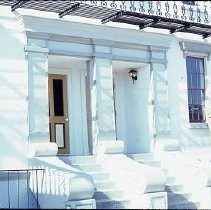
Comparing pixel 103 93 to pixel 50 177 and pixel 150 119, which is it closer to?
pixel 150 119

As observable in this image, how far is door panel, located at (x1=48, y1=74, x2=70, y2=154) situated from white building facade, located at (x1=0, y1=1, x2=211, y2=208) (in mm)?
27

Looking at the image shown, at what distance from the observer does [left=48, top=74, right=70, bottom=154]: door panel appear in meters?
12.8

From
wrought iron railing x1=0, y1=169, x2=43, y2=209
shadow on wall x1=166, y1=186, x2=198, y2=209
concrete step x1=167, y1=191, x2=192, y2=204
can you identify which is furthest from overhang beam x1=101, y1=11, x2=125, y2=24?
concrete step x1=167, y1=191, x2=192, y2=204

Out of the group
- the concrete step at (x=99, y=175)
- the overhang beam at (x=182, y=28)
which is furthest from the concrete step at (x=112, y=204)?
the overhang beam at (x=182, y=28)

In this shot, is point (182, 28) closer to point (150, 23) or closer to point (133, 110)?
point (150, 23)

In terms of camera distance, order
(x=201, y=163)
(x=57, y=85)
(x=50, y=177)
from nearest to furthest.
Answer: (x=50, y=177)
(x=201, y=163)
(x=57, y=85)

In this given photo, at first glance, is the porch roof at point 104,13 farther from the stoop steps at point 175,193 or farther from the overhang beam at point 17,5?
the stoop steps at point 175,193

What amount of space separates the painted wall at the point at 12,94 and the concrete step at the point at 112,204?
1992 millimetres

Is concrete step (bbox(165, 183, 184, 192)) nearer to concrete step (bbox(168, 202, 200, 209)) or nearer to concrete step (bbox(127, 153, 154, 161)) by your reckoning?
concrete step (bbox(168, 202, 200, 209))

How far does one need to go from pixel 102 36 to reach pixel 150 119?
104 inches

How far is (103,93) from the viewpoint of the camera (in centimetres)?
1218

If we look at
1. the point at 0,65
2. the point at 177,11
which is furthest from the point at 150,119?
the point at 0,65

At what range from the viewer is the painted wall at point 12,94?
35.0ft

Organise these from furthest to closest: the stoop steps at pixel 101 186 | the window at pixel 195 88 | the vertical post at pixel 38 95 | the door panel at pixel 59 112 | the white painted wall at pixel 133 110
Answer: the window at pixel 195 88 < the white painted wall at pixel 133 110 < the door panel at pixel 59 112 < the vertical post at pixel 38 95 < the stoop steps at pixel 101 186
